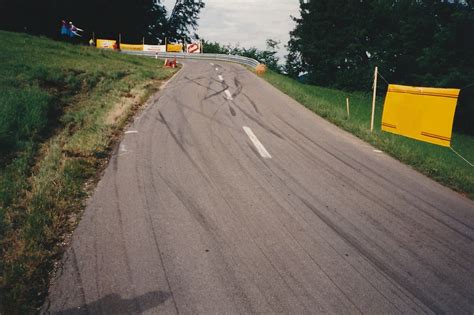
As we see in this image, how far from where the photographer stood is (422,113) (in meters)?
9.07

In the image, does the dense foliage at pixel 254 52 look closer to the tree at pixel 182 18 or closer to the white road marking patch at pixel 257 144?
the tree at pixel 182 18

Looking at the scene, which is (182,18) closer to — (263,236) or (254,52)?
(254,52)

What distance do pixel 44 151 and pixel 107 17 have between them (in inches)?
1972

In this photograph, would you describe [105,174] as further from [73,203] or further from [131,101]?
Answer: [131,101]

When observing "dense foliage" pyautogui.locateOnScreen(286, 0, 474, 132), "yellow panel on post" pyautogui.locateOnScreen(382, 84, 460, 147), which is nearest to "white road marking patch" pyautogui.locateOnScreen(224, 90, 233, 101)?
"yellow panel on post" pyautogui.locateOnScreen(382, 84, 460, 147)

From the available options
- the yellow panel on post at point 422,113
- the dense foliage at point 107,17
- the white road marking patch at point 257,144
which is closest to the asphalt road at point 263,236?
the white road marking patch at point 257,144

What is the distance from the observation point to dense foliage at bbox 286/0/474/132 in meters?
26.5

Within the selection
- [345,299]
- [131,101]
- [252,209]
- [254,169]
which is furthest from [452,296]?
[131,101]

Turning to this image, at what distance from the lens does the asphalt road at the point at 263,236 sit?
11.1 feet

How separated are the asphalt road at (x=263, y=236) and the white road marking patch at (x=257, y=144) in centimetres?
8

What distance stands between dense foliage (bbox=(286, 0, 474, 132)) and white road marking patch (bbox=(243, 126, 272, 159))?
24.1 meters

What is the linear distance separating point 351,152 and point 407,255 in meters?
4.65

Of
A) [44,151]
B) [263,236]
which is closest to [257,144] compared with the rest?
[263,236]

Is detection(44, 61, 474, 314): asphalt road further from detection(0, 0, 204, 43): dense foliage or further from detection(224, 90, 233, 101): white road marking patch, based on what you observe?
detection(0, 0, 204, 43): dense foliage
